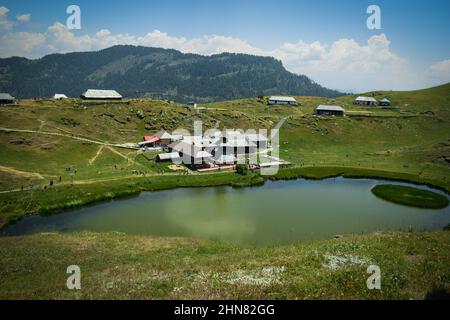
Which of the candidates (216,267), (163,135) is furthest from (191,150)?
(216,267)

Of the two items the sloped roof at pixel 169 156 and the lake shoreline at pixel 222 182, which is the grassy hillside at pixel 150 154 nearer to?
the lake shoreline at pixel 222 182

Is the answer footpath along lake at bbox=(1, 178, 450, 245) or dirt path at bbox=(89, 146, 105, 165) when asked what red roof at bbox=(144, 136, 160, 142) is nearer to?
dirt path at bbox=(89, 146, 105, 165)

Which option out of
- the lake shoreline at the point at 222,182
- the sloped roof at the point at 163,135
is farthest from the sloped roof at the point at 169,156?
the sloped roof at the point at 163,135

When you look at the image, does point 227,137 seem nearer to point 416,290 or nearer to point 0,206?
point 0,206

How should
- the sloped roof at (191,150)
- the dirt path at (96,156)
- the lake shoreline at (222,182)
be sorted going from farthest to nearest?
the sloped roof at (191,150) < the dirt path at (96,156) < the lake shoreline at (222,182)

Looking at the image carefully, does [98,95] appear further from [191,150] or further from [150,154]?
[191,150]
